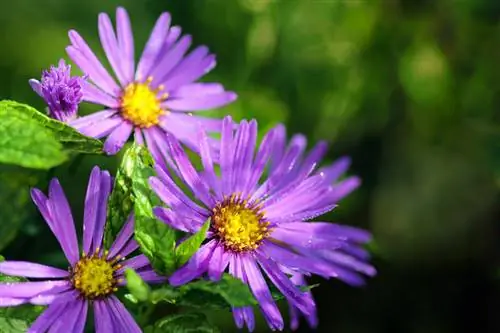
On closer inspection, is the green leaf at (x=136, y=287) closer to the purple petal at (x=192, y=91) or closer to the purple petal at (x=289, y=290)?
the purple petal at (x=289, y=290)

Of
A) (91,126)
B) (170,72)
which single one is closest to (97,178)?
(91,126)

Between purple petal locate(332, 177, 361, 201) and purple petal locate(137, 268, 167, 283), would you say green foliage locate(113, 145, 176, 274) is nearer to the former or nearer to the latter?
purple petal locate(137, 268, 167, 283)

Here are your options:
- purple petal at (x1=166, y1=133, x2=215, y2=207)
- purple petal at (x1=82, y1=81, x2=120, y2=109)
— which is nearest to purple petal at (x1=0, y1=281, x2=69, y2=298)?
purple petal at (x1=166, y1=133, x2=215, y2=207)

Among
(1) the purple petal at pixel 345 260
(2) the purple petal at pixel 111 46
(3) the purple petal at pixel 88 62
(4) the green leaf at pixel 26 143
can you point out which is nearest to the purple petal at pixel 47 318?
(4) the green leaf at pixel 26 143

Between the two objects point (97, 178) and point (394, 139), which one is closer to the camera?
point (97, 178)

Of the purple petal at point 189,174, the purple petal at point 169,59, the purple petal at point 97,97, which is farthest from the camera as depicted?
the purple petal at point 169,59

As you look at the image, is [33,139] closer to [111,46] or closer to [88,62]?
[88,62]

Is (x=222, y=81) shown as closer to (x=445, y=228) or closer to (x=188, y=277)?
(x=445, y=228)
